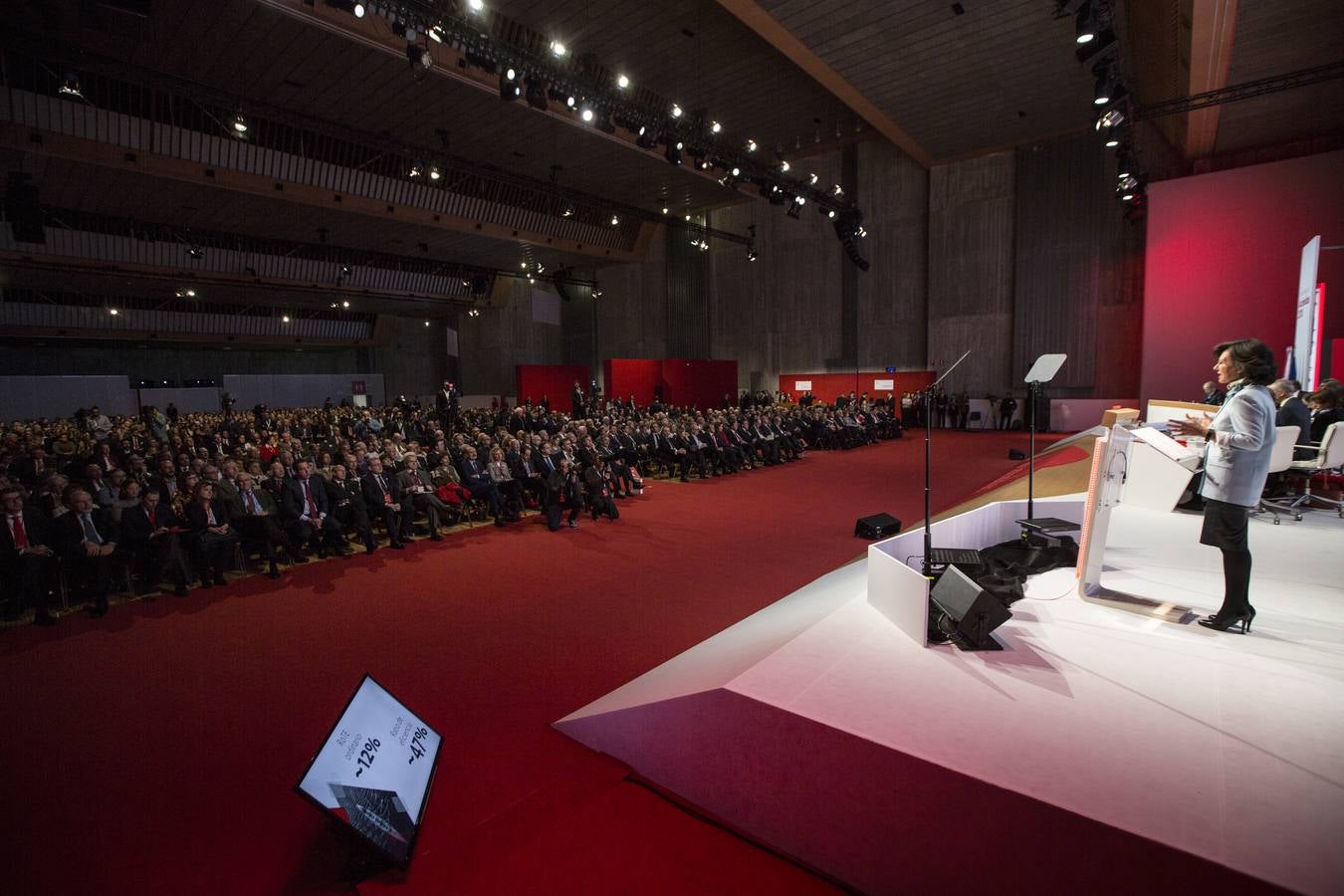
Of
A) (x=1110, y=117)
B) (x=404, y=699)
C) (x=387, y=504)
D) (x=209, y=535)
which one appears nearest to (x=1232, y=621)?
(x=404, y=699)

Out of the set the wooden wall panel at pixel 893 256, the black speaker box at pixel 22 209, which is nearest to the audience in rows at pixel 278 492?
the black speaker box at pixel 22 209

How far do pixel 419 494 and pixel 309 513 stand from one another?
1.12m

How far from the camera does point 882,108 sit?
43.8ft

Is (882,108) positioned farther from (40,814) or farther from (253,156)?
(40,814)

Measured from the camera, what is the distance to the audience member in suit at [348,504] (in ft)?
20.7

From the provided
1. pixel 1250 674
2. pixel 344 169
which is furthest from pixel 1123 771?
pixel 344 169

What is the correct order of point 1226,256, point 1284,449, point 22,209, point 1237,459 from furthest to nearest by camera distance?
point 1226,256 < point 22,209 < point 1284,449 < point 1237,459

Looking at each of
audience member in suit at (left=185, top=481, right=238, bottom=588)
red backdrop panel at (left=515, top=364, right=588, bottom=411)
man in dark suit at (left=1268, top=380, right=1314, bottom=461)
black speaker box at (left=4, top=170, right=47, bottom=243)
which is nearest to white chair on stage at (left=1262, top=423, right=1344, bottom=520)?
man in dark suit at (left=1268, top=380, right=1314, bottom=461)

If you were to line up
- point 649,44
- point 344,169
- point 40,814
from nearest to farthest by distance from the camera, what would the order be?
point 40,814 < point 649,44 < point 344,169

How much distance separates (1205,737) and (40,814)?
14.4 feet

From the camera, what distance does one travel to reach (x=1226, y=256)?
11.8 metres

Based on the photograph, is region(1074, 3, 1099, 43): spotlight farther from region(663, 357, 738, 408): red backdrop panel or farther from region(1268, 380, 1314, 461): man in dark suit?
region(663, 357, 738, 408): red backdrop panel

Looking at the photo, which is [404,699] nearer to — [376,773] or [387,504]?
[376,773]

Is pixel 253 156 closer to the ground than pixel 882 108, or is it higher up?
closer to the ground
